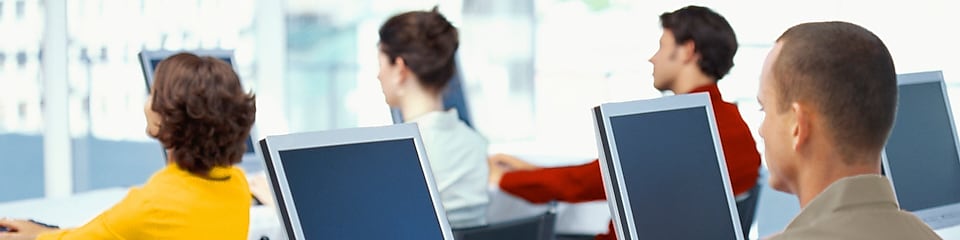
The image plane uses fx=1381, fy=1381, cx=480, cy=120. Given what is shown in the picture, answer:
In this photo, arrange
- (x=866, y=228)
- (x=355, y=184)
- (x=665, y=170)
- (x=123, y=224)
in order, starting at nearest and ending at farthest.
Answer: (x=866, y=228)
(x=355, y=184)
(x=665, y=170)
(x=123, y=224)

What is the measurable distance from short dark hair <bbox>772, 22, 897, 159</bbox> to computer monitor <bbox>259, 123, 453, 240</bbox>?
539 mm

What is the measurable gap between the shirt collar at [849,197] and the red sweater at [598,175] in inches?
47.7

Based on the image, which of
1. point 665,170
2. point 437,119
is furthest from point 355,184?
point 437,119

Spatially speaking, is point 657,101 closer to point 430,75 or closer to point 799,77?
point 799,77

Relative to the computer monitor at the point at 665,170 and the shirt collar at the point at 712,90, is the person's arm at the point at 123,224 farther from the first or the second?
the shirt collar at the point at 712,90

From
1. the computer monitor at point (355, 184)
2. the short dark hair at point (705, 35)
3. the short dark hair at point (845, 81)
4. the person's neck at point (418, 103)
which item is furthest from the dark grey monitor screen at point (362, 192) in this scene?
the person's neck at point (418, 103)

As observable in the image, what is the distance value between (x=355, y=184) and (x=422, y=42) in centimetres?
163

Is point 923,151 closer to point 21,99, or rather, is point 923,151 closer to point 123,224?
point 123,224

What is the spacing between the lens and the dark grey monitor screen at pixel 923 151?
9.94ft

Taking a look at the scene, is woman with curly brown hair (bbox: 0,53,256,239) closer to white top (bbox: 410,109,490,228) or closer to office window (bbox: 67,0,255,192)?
white top (bbox: 410,109,490,228)

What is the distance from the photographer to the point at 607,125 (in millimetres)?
2053

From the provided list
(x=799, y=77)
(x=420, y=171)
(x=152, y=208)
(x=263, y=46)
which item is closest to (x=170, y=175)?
(x=152, y=208)

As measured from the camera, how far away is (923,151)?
308 centimetres

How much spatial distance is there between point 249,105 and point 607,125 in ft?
3.08
